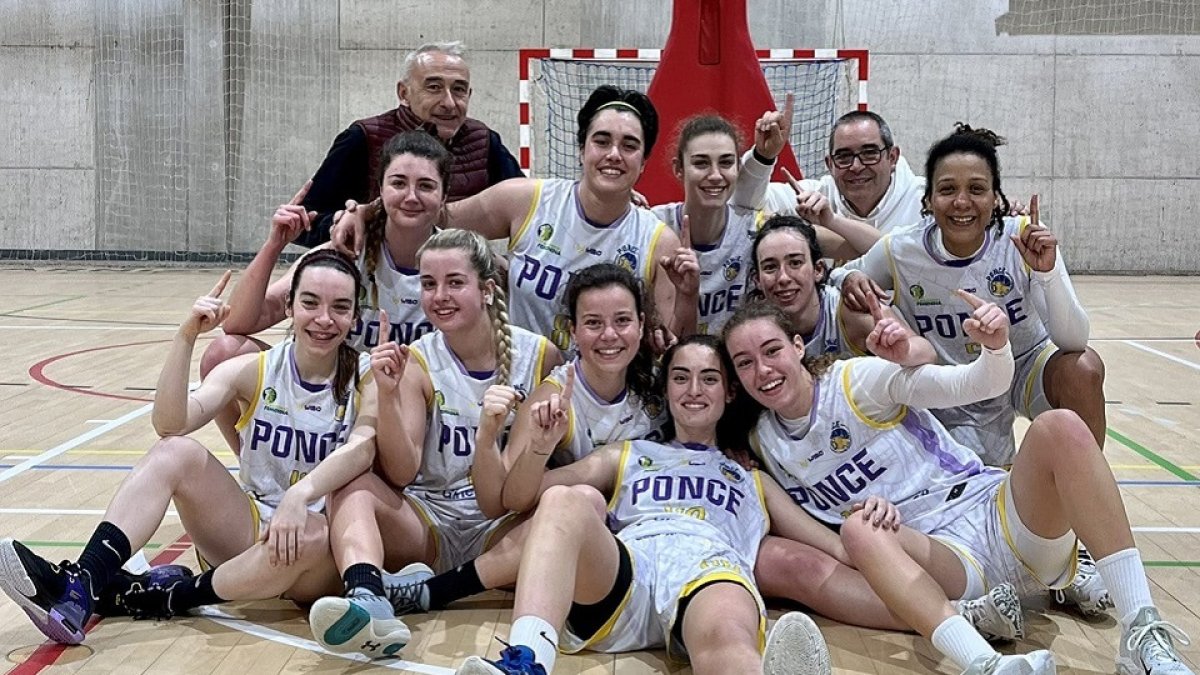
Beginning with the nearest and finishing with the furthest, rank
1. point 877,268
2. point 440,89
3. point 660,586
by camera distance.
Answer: point 660,586 → point 877,268 → point 440,89

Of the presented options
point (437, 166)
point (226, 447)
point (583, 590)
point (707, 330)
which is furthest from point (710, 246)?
point (226, 447)

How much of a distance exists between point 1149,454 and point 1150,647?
104 inches

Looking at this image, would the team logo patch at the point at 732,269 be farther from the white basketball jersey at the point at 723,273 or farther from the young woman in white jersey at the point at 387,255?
the young woman in white jersey at the point at 387,255

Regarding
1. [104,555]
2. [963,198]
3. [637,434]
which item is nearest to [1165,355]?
[963,198]

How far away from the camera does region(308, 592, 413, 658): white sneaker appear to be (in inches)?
107

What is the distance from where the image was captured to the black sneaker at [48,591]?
9.15 ft

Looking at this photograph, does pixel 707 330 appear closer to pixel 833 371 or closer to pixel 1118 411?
pixel 833 371

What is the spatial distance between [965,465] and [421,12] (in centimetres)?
948

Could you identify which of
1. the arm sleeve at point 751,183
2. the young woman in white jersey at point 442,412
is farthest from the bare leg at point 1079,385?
the young woman in white jersey at point 442,412

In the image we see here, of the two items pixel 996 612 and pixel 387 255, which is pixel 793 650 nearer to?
pixel 996 612

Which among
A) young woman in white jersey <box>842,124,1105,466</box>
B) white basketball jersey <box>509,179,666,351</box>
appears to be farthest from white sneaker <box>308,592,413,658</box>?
young woman in white jersey <box>842,124,1105,466</box>

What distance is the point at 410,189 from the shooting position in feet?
11.7

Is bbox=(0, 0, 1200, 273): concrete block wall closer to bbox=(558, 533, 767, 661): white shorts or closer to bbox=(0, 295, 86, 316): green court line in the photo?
bbox=(0, 295, 86, 316): green court line

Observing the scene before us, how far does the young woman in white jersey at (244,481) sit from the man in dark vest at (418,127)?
920mm
